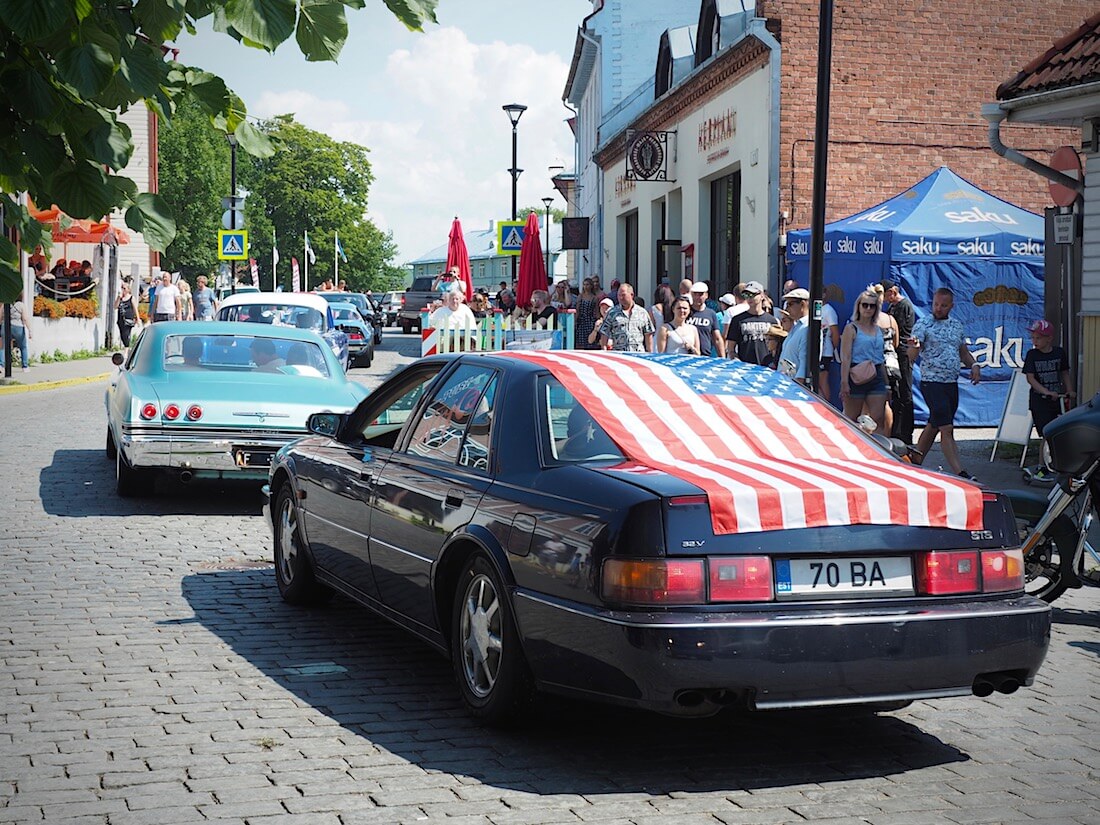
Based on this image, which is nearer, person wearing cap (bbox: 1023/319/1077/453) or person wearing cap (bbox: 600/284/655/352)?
person wearing cap (bbox: 1023/319/1077/453)

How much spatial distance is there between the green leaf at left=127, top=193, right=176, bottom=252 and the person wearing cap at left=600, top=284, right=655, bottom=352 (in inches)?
488

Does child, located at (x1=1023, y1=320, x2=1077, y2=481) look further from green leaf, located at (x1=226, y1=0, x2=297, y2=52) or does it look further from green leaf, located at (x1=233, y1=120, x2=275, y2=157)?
green leaf, located at (x1=226, y1=0, x2=297, y2=52)

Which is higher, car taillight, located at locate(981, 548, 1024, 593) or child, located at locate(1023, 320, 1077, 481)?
child, located at locate(1023, 320, 1077, 481)

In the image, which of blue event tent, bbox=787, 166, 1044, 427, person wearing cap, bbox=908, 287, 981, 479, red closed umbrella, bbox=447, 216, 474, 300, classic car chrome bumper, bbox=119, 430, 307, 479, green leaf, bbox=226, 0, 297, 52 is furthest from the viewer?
red closed umbrella, bbox=447, 216, 474, 300

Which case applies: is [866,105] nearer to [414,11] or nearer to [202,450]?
[202,450]

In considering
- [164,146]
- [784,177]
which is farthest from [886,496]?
[164,146]

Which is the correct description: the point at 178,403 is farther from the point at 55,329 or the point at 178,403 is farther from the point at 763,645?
the point at 55,329

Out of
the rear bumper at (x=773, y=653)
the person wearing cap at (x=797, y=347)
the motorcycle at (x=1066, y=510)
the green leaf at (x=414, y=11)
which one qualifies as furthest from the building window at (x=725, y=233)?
the green leaf at (x=414, y=11)

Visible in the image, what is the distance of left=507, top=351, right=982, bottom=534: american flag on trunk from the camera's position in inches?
187

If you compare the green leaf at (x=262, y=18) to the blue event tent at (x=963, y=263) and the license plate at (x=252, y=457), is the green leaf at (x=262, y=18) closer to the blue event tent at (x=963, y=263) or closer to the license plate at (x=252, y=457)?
the license plate at (x=252, y=457)

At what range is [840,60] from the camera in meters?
23.4

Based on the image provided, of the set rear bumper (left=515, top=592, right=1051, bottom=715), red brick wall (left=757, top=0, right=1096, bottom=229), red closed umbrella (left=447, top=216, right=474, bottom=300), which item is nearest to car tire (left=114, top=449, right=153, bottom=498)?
rear bumper (left=515, top=592, right=1051, bottom=715)

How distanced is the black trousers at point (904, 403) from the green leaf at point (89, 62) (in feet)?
37.7

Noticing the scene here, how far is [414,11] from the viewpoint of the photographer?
15.1ft
